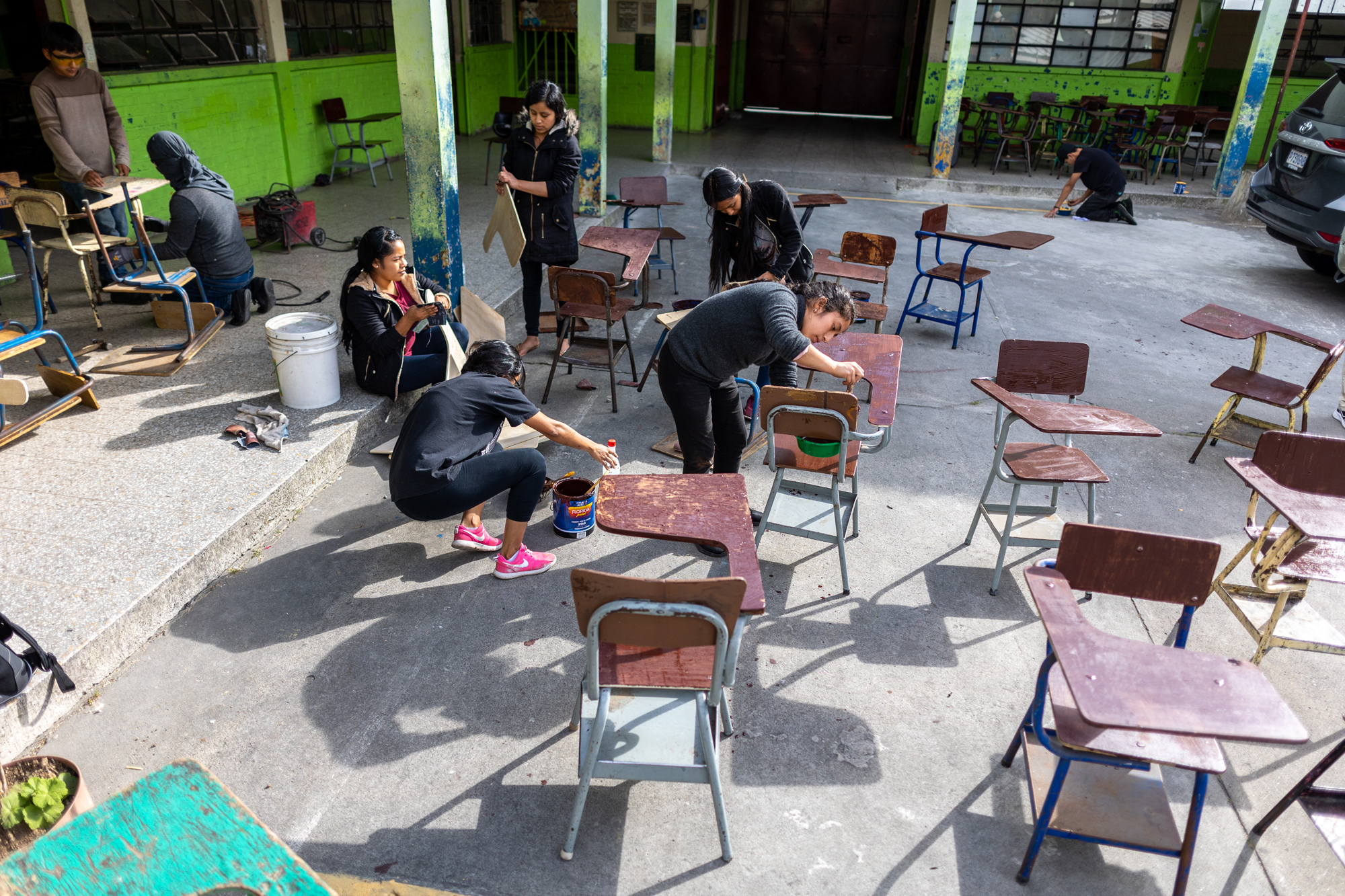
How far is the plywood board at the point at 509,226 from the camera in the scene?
556cm

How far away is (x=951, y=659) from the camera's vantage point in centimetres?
356

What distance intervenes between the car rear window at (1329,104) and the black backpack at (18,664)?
35.8 ft

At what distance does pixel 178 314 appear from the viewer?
570 cm

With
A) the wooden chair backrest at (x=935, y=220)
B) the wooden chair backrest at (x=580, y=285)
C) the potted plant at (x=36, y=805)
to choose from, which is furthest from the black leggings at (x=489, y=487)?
the wooden chair backrest at (x=935, y=220)

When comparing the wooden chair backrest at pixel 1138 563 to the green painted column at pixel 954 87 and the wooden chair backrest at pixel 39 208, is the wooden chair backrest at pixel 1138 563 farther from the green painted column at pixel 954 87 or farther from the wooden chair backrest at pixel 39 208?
the green painted column at pixel 954 87

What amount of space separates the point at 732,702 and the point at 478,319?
10.4 ft

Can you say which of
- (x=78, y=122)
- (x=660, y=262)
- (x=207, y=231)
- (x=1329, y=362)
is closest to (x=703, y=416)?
(x=1329, y=362)

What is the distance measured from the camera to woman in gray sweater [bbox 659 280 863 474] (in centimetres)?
371

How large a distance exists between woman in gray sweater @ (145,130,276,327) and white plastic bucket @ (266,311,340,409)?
128 centimetres

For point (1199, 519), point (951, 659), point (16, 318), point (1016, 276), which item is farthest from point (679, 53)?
point (951, 659)

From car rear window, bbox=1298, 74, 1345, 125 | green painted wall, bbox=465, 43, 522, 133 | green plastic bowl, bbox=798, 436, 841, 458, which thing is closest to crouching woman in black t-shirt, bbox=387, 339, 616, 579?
green plastic bowl, bbox=798, 436, 841, 458

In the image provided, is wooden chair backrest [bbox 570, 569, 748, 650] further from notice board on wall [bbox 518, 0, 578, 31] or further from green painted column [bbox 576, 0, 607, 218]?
notice board on wall [bbox 518, 0, 578, 31]

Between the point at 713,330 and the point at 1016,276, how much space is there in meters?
6.01

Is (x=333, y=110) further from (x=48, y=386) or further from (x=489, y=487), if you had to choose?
(x=489, y=487)
